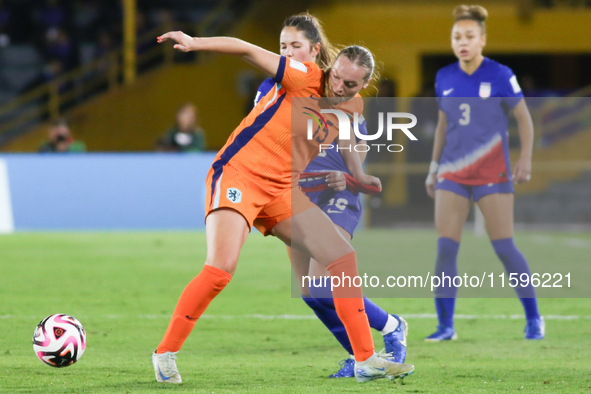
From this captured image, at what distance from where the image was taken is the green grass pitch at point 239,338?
4.15m

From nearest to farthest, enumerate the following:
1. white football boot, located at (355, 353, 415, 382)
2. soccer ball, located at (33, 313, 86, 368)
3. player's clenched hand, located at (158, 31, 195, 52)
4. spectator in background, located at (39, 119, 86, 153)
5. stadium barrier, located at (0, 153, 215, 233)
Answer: player's clenched hand, located at (158, 31, 195, 52), white football boot, located at (355, 353, 415, 382), soccer ball, located at (33, 313, 86, 368), stadium barrier, located at (0, 153, 215, 233), spectator in background, located at (39, 119, 86, 153)

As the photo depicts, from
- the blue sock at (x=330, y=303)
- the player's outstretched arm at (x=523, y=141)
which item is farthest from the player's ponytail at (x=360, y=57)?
the player's outstretched arm at (x=523, y=141)

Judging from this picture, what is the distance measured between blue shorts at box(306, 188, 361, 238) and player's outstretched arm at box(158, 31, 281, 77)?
973 millimetres

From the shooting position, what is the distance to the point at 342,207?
465 cm

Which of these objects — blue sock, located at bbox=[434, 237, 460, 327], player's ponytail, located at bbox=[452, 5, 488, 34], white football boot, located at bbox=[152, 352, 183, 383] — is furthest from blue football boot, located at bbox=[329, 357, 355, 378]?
player's ponytail, located at bbox=[452, 5, 488, 34]

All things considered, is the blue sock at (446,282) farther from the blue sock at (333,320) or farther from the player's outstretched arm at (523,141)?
the blue sock at (333,320)

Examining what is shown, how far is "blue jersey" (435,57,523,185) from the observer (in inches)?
220

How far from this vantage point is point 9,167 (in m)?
13.0

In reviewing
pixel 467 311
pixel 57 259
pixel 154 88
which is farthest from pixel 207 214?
pixel 154 88

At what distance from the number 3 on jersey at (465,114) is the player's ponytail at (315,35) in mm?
1397

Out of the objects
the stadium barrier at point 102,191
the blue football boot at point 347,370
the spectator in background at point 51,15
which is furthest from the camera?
the spectator in background at point 51,15

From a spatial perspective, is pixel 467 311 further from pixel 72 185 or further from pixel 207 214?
pixel 72 185

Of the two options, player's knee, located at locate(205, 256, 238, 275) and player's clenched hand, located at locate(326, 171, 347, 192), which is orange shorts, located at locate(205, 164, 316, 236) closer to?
player's knee, located at locate(205, 256, 238, 275)

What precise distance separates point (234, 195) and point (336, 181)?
2.53 feet
